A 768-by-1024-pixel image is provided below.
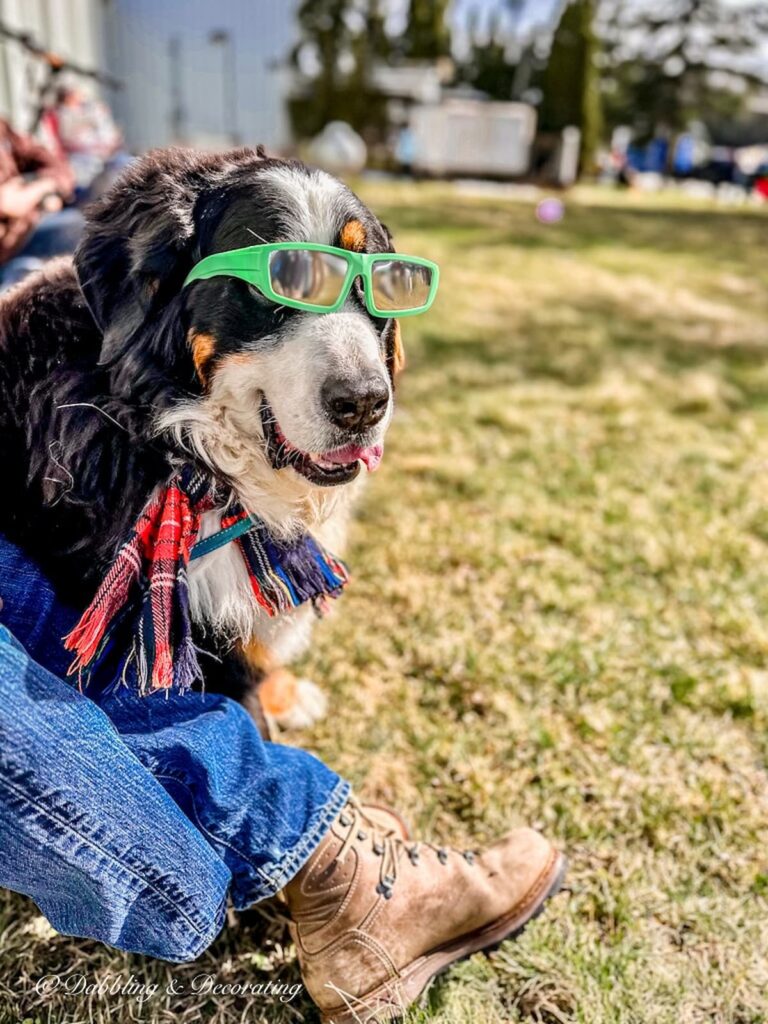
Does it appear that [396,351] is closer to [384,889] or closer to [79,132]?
[384,889]

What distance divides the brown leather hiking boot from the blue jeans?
0.10 metres

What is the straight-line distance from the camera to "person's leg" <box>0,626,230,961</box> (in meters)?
1.28

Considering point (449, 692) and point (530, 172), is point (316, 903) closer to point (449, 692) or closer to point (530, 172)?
point (449, 692)

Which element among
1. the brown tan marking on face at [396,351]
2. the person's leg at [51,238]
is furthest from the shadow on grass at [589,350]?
the brown tan marking on face at [396,351]

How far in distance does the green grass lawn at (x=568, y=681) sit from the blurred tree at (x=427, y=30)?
3075 cm

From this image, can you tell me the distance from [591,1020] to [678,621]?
1.58 metres

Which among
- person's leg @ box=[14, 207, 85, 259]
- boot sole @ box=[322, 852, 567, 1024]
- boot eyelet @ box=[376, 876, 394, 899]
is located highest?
person's leg @ box=[14, 207, 85, 259]

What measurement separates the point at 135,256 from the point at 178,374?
24 cm

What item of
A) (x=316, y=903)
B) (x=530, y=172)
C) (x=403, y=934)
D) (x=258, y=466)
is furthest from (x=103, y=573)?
(x=530, y=172)

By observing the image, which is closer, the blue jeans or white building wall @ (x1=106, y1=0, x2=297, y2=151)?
the blue jeans

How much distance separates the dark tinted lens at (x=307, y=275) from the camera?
60.2 inches

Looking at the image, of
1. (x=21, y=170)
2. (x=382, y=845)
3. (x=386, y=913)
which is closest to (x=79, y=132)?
(x=21, y=170)

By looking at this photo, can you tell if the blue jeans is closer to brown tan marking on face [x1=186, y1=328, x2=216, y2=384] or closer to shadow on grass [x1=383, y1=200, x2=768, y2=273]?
brown tan marking on face [x1=186, y1=328, x2=216, y2=384]

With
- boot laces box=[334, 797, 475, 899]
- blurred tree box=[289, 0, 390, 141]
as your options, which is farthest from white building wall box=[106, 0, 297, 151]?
boot laces box=[334, 797, 475, 899]
